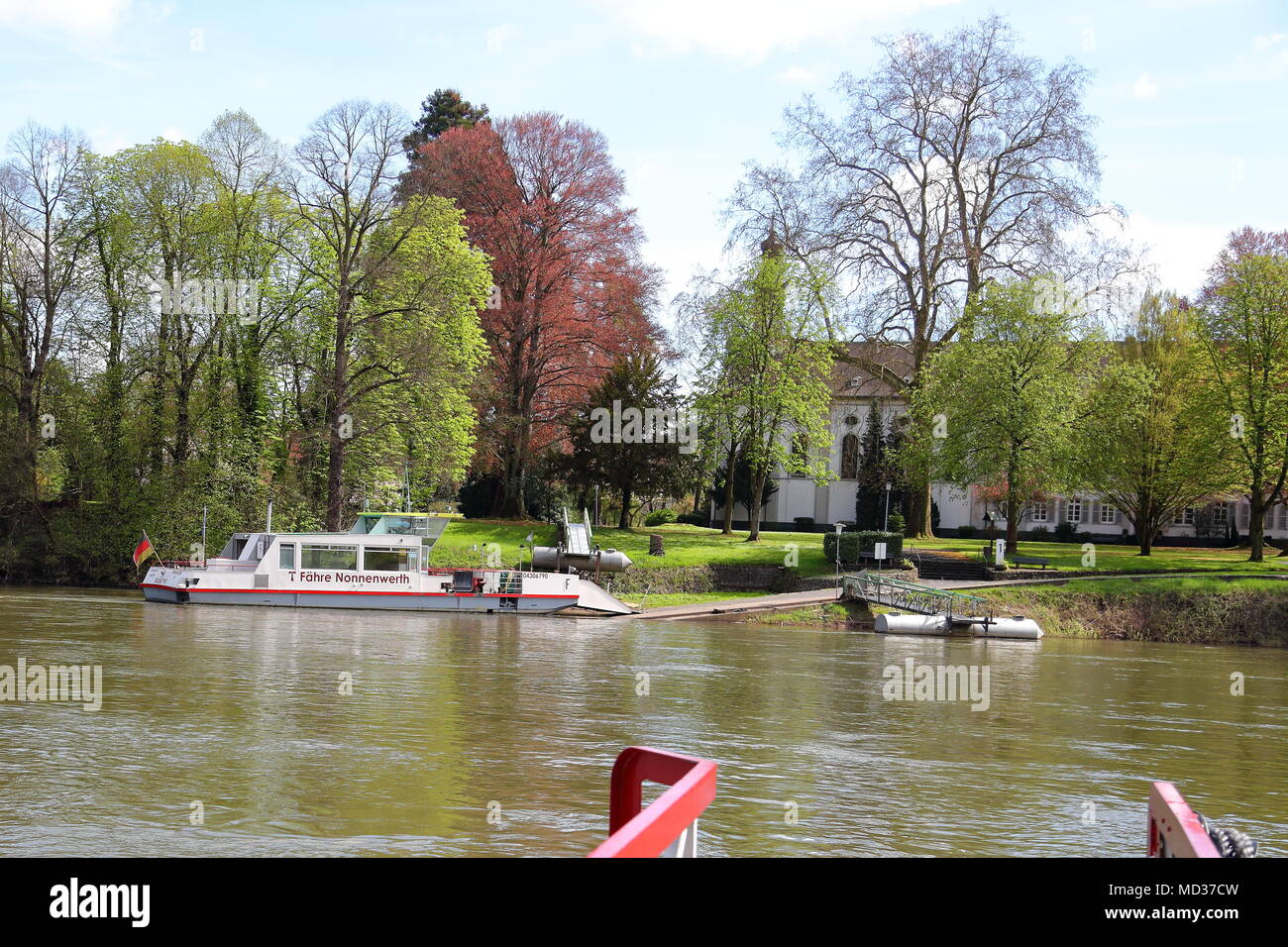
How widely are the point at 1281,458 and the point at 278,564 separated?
3642 centimetres

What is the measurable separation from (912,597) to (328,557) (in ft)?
60.1

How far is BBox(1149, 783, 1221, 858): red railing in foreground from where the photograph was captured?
3810 mm

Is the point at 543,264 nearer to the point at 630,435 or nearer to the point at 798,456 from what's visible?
the point at 630,435

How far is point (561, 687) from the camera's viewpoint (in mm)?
20656

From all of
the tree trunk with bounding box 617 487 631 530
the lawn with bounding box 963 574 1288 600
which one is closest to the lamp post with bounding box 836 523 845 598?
the lawn with bounding box 963 574 1288 600

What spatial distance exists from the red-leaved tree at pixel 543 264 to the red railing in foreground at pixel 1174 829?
45696 millimetres

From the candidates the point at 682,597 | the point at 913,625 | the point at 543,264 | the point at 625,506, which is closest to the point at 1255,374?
the point at 913,625

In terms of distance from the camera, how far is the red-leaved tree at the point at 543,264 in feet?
165

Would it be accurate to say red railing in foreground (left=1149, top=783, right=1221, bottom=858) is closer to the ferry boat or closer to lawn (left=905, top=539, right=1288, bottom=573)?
the ferry boat

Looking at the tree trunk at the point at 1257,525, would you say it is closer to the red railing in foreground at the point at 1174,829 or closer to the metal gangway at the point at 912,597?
the metal gangway at the point at 912,597

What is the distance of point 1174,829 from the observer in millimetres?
4094
